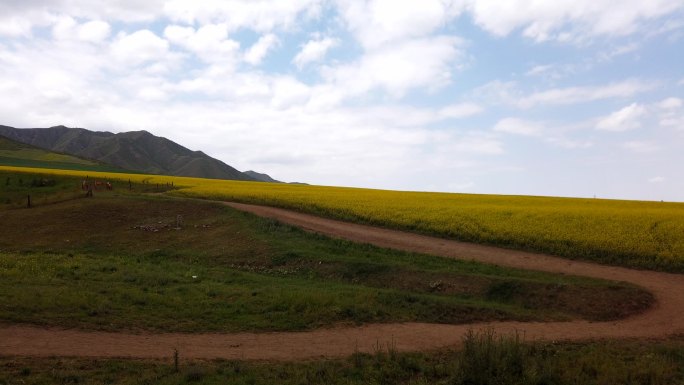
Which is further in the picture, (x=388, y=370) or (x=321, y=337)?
(x=321, y=337)

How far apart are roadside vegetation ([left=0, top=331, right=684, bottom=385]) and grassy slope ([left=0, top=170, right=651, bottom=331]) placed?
2918 mm

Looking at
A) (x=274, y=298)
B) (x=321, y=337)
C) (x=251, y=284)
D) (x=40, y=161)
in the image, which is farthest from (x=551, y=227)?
(x=40, y=161)

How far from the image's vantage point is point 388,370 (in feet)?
29.1

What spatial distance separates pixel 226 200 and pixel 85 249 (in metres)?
14.3

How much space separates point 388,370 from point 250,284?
8.61 meters

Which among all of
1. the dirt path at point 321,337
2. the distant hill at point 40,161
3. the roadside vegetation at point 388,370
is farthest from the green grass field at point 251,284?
the distant hill at point 40,161

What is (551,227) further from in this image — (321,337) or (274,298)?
(321,337)

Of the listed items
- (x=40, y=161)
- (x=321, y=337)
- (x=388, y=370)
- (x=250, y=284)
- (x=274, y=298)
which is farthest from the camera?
(x=40, y=161)

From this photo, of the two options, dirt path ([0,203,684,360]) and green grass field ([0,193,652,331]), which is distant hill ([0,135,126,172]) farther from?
dirt path ([0,203,684,360])

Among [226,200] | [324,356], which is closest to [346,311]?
[324,356]

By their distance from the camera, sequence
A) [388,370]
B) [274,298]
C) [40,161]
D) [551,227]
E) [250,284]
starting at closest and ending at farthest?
[388,370] → [274,298] → [250,284] → [551,227] → [40,161]

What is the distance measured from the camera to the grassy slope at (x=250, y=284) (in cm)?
1251

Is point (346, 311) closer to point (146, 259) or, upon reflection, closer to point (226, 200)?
point (146, 259)

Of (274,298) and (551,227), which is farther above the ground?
(551,227)
